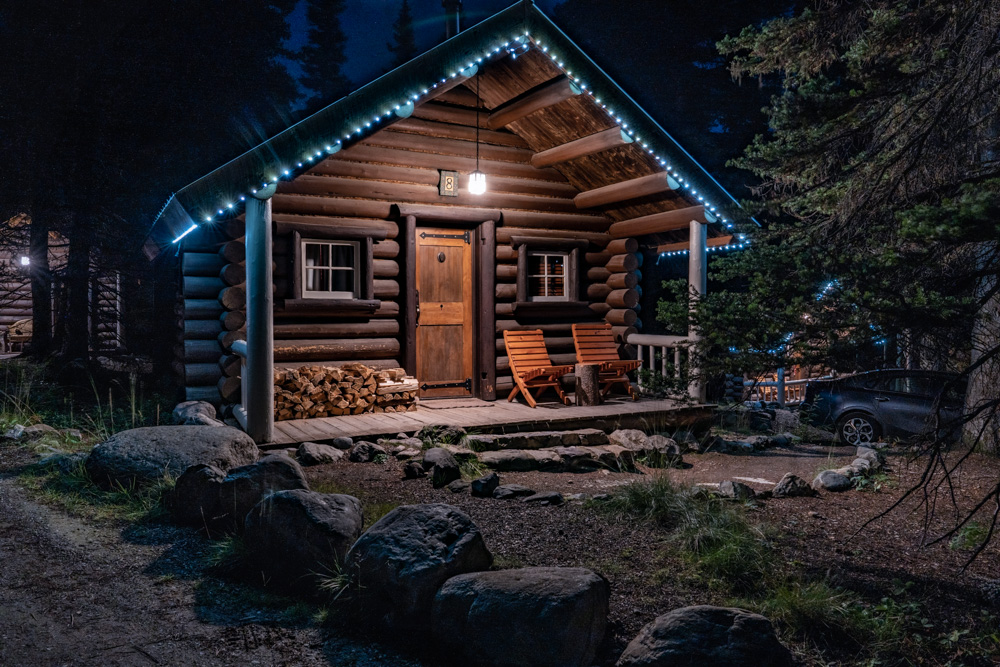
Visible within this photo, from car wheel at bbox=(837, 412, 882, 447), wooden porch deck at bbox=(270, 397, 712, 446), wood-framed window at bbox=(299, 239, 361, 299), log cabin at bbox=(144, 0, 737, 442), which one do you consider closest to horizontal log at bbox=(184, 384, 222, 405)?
log cabin at bbox=(144, 0, 737, 442)

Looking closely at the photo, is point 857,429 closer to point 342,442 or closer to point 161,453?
point 342,442

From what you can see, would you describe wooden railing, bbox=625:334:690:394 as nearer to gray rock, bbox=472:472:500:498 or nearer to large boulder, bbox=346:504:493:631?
gray rock, bbox=472:472:500:498

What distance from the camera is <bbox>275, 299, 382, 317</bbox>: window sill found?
938 centimetres

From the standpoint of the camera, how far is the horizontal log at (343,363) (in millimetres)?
9648

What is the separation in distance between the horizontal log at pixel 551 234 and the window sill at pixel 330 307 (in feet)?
7.68

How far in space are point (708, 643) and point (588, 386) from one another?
730cm

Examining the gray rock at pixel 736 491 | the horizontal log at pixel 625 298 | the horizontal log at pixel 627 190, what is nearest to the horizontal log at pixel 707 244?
the horizontal log at pixel 625 298

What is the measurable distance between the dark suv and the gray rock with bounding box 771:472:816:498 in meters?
3.94

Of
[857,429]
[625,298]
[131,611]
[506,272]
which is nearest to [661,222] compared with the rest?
[625,298]

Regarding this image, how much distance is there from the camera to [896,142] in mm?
6430

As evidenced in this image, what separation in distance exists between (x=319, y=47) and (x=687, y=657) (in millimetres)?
26333

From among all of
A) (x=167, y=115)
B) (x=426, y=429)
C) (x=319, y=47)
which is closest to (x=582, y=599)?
(x=426, y=429)

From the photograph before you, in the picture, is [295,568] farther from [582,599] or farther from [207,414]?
[207,414]

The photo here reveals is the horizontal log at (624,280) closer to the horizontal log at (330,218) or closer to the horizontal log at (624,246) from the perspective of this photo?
the horizontal log at (624,246)
